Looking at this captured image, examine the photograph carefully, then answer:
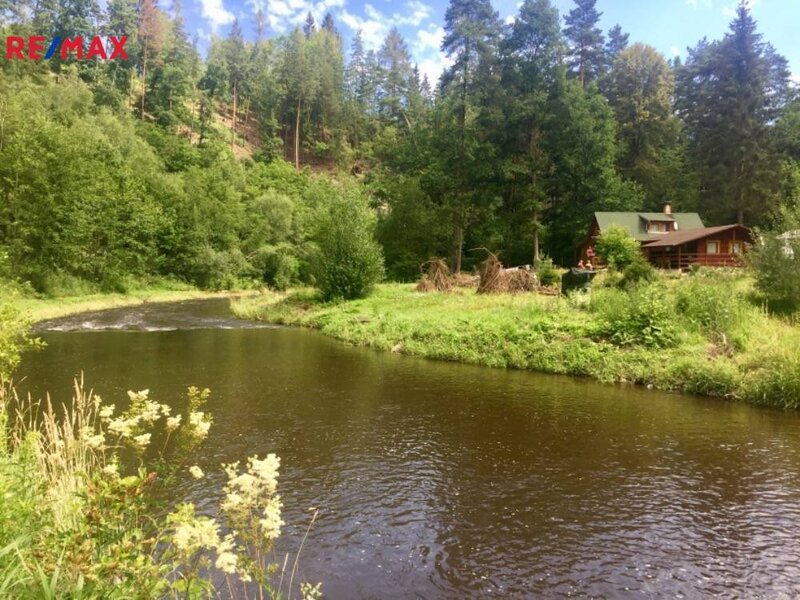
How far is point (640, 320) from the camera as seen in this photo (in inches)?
661

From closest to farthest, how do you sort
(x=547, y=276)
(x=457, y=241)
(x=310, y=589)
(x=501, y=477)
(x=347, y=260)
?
1. (x=310, y=589)
2. (x=501, y=477)
3. (x=547, y=276)
4. (x=347, y=260)
5. (x=457, y=241)

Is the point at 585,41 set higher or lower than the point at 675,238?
higher

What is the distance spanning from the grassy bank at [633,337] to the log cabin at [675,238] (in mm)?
17774

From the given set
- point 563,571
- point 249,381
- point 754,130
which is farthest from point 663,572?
point 754,130

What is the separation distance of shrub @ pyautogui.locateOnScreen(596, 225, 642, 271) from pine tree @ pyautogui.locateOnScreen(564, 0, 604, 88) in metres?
28.7

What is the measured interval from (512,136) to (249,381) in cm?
3839

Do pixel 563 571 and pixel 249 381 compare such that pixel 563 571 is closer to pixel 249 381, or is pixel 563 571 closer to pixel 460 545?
pixel 460 545

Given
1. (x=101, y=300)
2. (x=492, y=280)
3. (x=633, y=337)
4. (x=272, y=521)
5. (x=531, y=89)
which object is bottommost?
(x=101, y=300)

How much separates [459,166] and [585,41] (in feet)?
86.2

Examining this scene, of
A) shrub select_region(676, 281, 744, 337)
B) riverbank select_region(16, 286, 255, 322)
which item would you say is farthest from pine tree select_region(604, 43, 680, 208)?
riverbank select_region(16, 286, 255, 322)

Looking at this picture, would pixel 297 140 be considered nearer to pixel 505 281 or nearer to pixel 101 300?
pixel 101 300

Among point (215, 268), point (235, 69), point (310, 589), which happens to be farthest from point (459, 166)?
point (235, 69)

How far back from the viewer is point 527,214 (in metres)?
47.6

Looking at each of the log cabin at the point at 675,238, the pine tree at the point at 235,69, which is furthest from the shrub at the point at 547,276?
the pine tree at the point at 235,69
